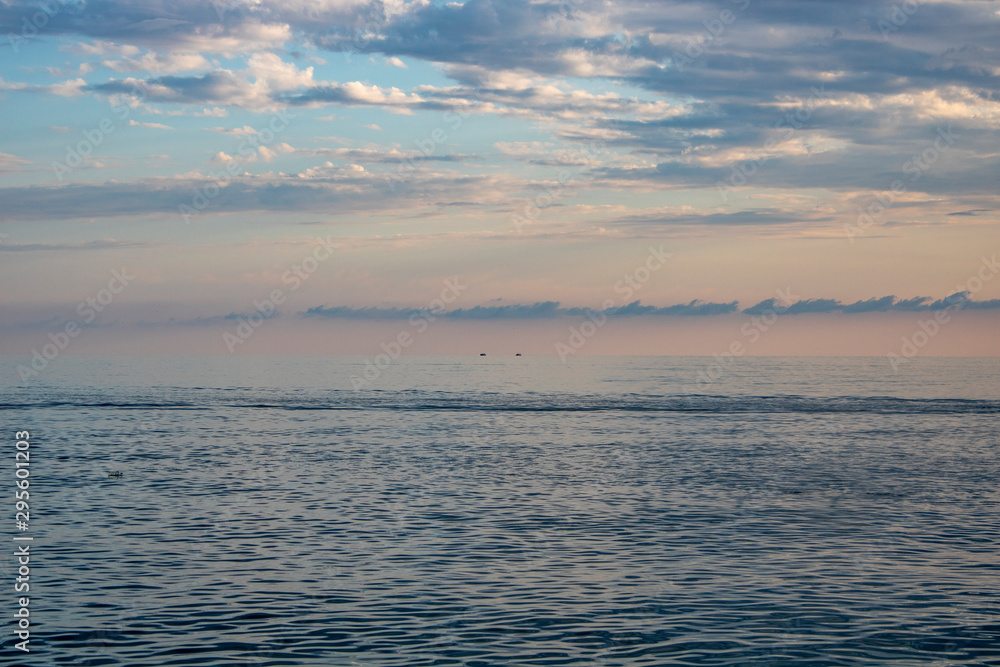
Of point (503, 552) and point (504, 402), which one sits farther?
point (504, 402)

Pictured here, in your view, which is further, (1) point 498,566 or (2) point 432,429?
(2) point 432,429

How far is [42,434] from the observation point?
2231 inches

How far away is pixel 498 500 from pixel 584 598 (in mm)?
13538

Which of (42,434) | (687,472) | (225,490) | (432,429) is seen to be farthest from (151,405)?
(687,472)

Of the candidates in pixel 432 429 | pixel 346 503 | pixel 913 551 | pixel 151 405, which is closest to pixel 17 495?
pixel 346 503

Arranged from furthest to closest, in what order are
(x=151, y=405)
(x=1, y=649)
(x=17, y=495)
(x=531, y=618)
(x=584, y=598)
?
(x=151, y=405) → (x=17, y=495) → (x=584, y=598) → (x=531, y=618) → (x=1, y=649)

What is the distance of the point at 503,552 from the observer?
23.2 m

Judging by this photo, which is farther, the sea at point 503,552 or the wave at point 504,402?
the wave at point 504,402

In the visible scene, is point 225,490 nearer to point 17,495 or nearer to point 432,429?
point 17,495

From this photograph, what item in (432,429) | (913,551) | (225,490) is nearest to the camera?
(913,551)

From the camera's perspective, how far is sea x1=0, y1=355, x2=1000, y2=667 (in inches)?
629

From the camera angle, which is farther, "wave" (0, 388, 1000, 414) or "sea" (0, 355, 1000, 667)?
"wave" (0, 388, 1000, 414)

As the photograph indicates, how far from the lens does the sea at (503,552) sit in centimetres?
1597

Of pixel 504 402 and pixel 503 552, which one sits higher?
pixel 503 552
